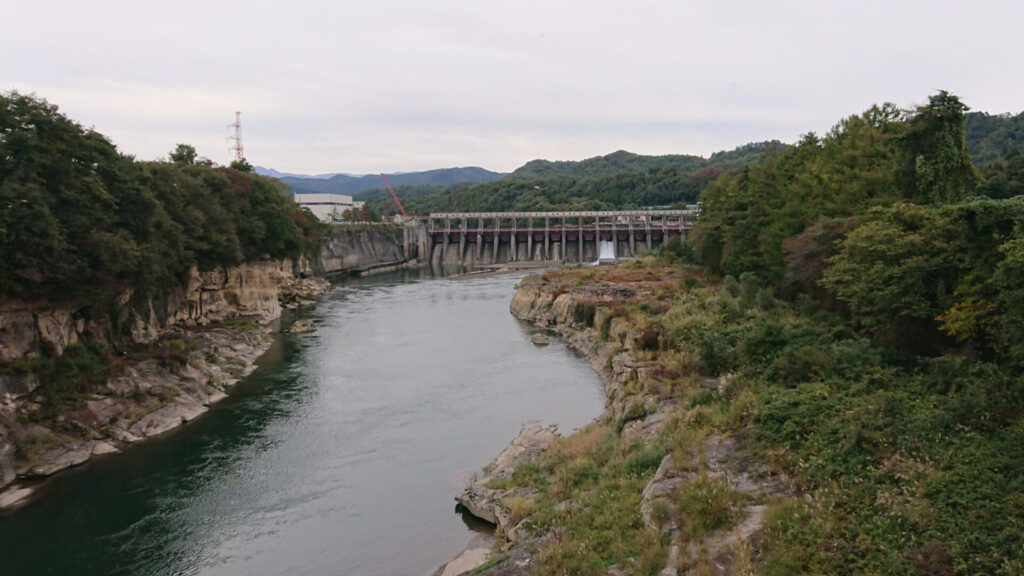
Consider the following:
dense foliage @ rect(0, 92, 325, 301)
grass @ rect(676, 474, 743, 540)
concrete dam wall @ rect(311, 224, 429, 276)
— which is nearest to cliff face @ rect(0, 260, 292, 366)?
dense foliage @ rect(0, 92, 325, 301)

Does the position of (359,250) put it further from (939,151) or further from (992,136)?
(992,136)

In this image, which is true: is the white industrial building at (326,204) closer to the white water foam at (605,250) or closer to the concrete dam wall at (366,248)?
the concrete dam wall at (366,248)

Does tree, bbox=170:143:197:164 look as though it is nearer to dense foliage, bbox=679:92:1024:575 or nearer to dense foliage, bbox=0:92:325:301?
dense foliage, bbox=0:92:325:301

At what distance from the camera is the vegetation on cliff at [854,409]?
535 inches

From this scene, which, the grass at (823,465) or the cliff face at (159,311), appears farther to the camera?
the cliff face at (159,311)

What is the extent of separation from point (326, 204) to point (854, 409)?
15280 cm

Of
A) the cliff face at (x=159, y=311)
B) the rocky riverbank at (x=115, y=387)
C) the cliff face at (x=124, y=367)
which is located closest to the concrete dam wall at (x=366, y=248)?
the cliff face at (x=159, y=311)

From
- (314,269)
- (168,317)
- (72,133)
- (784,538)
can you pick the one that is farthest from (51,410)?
(314,269)

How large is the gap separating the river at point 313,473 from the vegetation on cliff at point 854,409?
4.60 meters

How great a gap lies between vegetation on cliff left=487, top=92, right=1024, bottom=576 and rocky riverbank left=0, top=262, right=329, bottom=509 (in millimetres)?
18176

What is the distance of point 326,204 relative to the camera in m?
161

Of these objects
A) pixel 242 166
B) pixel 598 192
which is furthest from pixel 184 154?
pixel 598 192

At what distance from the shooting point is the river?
857 inches

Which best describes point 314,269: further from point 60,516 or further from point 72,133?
point 60,516
